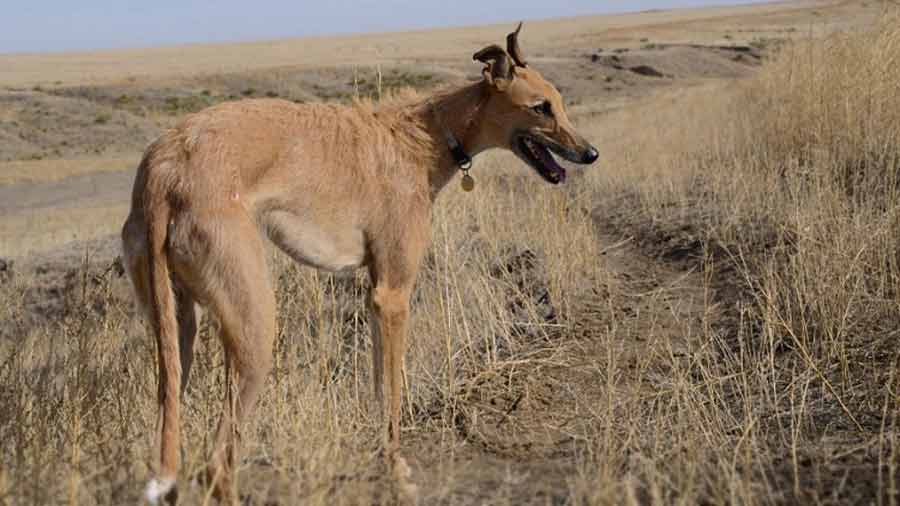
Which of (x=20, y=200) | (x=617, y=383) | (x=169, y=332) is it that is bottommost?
(x=20, y=200)

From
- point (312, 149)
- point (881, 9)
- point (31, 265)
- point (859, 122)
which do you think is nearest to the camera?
point (312, 149)

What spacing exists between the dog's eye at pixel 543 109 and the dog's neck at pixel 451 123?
327 mm

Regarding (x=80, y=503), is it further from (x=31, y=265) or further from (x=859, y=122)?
(x=31, y=265)

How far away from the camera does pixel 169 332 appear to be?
437 centimetres

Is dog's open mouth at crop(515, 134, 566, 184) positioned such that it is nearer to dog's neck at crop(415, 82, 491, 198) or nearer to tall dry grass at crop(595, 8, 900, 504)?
dog's neck at crop(415, 82, 491, 198)

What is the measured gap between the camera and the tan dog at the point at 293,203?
444cm

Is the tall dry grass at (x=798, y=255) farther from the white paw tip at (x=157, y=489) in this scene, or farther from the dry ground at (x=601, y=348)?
the white paw tip at (x=157, y=489)

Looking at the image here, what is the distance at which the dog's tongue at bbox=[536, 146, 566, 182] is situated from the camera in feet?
20.9

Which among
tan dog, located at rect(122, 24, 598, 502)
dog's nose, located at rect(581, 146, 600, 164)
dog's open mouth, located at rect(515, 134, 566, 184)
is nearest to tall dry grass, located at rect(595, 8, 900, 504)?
dog's nose, located at rect(581, 146, 600, 164)

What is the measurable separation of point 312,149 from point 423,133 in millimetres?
998

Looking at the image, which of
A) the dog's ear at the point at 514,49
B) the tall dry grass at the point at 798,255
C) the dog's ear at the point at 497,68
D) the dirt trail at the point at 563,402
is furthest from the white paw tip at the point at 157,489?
the dog's ear at the point at 514,49

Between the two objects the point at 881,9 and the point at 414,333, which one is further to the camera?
the point at 881,9

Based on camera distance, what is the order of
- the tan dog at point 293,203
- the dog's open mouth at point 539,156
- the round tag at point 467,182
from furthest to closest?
the round tag at point 467,182 → the dog's open mouth at point 539,156 → the tan dog at point 293,203

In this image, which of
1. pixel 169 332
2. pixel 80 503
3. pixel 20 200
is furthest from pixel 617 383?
pixel 20 200
